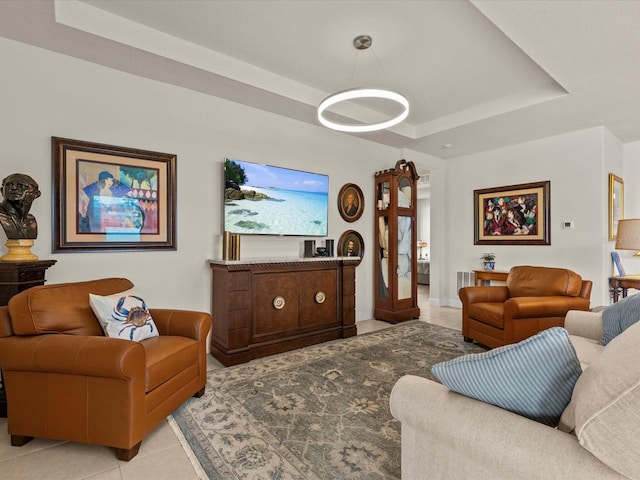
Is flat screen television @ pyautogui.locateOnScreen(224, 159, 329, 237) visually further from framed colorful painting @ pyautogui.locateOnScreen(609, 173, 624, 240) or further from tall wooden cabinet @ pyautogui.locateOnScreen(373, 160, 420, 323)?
framed colorful painting @ pyautogui.locateOnScreen(609, 173, 624, 240)

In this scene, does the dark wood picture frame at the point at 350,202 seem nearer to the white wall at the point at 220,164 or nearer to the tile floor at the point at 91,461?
the white wall at the point at 220,164

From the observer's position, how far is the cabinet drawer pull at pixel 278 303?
11.6 ft

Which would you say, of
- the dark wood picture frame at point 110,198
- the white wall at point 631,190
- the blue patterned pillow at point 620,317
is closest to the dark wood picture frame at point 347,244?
the dark wood picture frame at point 110,198

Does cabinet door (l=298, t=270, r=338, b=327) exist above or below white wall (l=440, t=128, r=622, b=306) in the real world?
below

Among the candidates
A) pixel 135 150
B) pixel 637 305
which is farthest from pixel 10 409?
pixel 637 305

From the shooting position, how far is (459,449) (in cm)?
107

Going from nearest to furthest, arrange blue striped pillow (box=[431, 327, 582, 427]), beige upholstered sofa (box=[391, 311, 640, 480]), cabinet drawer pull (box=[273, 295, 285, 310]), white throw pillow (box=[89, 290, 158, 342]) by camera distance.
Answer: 1. beige upholstered sofa (box=[391, 311, 640, 480])
2. blue striped pillow (box=[431, 327, 582, 427])
3. white throw pillow (box=[89, 290, 158, 342])
4. cabinet drawer pull (box=[273, 295, 285, 310])

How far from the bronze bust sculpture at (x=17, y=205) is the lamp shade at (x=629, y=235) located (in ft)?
19.1

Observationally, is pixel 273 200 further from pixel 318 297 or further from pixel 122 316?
pixel 122 316

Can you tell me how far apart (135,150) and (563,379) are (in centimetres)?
341

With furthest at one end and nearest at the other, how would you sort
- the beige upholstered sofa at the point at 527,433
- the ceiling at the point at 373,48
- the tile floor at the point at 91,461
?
1. the ceiling at the point at 373,48
2. the tile floor at the point at 91,461
3. the beige upholstered sofa at the point at 527,433

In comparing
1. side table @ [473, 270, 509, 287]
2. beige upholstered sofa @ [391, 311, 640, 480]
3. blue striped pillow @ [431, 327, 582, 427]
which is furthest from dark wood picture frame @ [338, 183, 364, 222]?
blue striped pillow @ [431, 327, 582, 427]

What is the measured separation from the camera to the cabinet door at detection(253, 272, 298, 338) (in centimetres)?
342

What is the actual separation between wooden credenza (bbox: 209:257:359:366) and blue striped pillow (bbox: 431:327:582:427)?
250 cm
